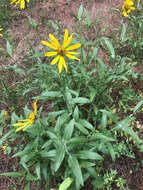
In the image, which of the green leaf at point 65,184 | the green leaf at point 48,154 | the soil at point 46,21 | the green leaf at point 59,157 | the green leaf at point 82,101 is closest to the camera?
the green leaf at point 59,157

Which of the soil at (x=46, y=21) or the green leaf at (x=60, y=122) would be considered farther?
the soil at (x=46, y=21)

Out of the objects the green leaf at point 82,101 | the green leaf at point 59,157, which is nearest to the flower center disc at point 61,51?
the green leaf at point 82,101

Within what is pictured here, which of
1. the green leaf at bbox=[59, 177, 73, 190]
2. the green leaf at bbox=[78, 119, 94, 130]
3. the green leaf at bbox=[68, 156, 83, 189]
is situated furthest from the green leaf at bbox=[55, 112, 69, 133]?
the green leaf at bbox=[59, 177, 73, 190]

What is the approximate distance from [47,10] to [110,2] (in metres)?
1.25

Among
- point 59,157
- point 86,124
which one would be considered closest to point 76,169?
point 59,157

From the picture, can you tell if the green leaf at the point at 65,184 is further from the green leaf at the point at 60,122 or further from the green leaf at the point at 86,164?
the green leaf at the point at 60,122

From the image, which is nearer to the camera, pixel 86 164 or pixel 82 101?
pixel 86 164

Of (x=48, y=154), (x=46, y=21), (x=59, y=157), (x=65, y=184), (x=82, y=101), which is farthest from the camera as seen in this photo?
(x=46, y=21)

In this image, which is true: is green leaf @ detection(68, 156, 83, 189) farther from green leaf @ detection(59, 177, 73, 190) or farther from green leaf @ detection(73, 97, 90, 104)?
green leaf @ detection(73, 97, 90, 104)

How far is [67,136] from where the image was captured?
160 centimetres

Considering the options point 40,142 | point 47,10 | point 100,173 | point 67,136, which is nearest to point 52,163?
point 40,142

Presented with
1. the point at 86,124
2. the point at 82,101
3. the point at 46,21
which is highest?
the point at 46,21

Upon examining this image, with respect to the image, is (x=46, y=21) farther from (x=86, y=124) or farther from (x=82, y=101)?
(x=86, y=124)

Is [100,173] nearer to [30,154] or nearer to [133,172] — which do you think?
[133,172]
